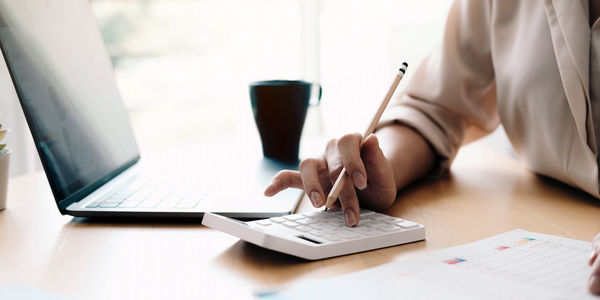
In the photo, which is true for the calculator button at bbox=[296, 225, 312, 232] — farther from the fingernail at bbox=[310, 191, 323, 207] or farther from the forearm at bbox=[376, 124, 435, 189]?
the forearm at bbox=[376, 124, 435, 189]

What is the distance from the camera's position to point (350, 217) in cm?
50

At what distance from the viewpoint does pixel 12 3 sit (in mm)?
591

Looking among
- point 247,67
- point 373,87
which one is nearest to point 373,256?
point 373,87

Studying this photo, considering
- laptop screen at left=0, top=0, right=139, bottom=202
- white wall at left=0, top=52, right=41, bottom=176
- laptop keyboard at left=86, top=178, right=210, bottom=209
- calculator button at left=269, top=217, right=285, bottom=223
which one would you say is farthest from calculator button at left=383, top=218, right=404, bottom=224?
white wall at left=0, top=52, right=41, bottom=176

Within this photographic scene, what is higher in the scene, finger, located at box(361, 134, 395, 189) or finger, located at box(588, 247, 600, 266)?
finger, located at box(361, 134, 395, 189)

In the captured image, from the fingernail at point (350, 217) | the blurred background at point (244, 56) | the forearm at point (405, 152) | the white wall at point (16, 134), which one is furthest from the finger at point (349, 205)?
the white wall at point (16, 134)

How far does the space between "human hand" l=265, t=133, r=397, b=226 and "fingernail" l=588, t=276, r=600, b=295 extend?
22 centimetres

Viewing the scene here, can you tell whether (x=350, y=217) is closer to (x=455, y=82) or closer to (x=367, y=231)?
(x=367, y=231)

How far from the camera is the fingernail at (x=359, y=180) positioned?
0.52 m

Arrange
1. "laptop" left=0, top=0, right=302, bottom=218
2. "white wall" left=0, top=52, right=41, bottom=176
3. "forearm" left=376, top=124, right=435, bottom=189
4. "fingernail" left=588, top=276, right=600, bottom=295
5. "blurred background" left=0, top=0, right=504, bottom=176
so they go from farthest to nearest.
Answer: "blurred background" left=0, top=0, right=504, bottom=176 < "white wall" left=0, top=52, right=41, bottom=176 < "forearm" left=376, top=124, right=435, bottom=189 < "laptop" left=0, top=0, right=302, bottom=218 < "fingernail" left=588, top=276, right=600, bottom=295

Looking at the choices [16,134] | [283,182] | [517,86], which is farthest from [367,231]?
[16,134]

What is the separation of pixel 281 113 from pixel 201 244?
42cm

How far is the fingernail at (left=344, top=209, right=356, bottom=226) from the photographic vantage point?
0.50 m

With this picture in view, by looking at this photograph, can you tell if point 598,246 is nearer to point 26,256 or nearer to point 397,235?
point 397,235
